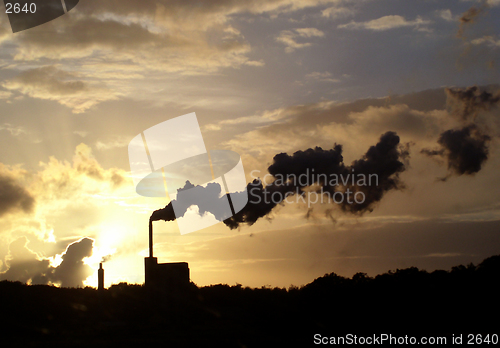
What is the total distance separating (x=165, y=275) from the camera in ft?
93.2

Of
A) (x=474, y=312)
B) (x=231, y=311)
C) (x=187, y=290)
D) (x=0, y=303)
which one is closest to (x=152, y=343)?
(x=187, y=290)

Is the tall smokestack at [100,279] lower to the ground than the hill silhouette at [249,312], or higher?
higher

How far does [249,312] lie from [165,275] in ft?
30.1

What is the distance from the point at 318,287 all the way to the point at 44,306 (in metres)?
24.1

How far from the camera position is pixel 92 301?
113 feet

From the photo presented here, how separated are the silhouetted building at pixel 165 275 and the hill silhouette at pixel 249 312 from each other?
433mm

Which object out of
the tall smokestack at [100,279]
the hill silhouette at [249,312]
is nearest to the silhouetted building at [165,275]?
the hill silhouette at [249,312]

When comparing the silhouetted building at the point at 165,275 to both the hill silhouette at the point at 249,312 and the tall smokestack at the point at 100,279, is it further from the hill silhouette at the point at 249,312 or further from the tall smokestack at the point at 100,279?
the tall smokestack at the point at 100,279

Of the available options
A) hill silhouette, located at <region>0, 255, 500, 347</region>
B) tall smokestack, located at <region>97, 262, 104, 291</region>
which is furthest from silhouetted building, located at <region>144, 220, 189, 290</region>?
tall smokestack, located at <region>97, 262, 104, 291</region>

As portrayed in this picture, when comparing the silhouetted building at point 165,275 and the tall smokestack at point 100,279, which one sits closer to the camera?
the silhouetted building at point 165,275

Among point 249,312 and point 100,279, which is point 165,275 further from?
point 249,312

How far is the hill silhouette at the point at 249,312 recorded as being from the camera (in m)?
22.7

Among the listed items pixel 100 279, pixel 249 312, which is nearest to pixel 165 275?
pixel 100 279

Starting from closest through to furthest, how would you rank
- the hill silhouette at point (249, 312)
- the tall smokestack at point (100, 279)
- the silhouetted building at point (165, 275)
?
the hill silhouette at point (249, 312) < the silhouetted building at point (165, 275) < the tall smokestack at point (100, 279)
